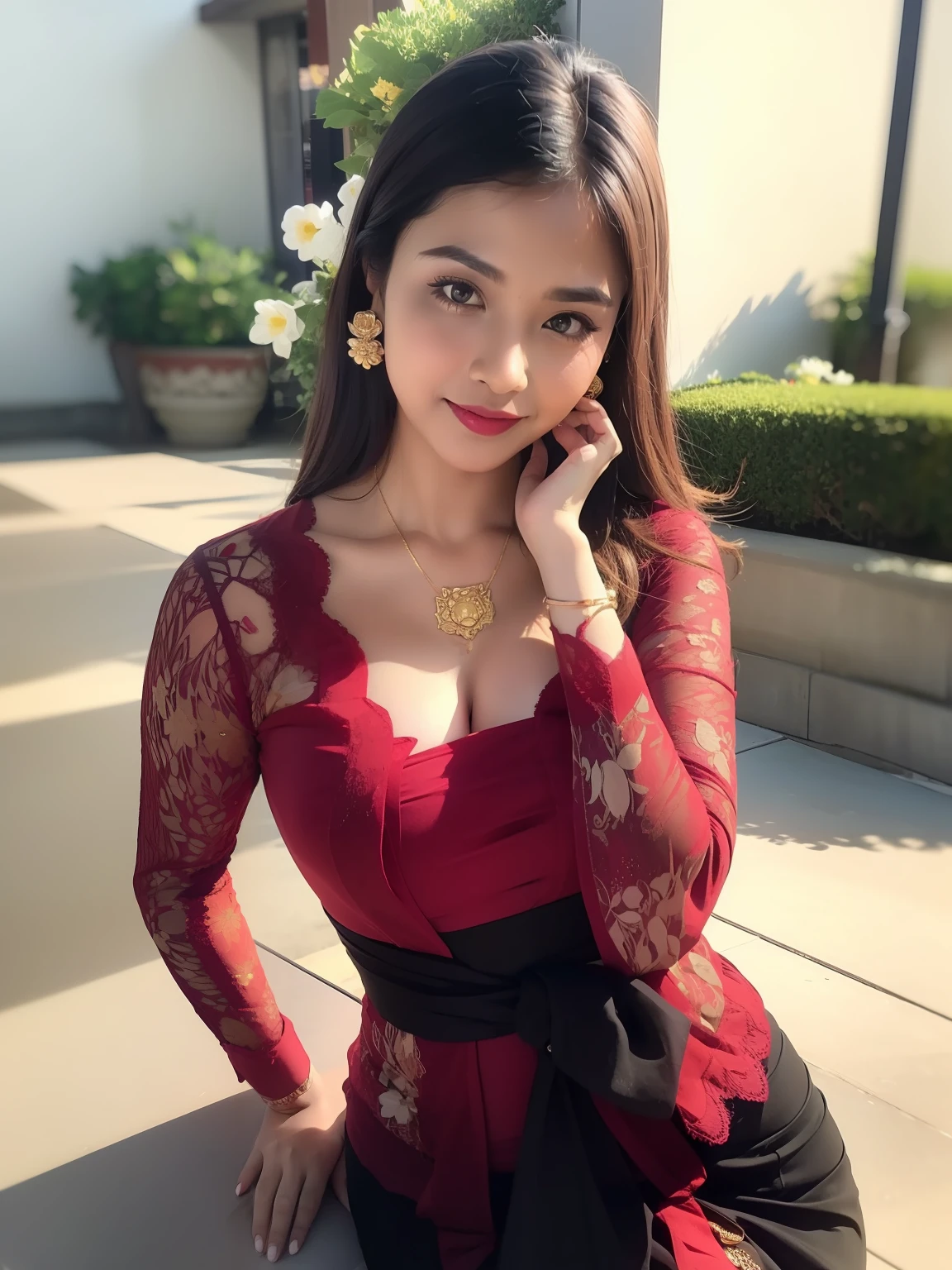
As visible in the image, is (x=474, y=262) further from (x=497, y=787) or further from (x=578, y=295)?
(x=497, y=787)

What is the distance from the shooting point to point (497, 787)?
1244 millimetres

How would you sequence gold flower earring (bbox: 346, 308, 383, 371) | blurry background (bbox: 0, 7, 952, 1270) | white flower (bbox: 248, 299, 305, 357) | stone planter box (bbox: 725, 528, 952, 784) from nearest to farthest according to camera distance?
gold flower earring (bbox: 346, 308, 383, 371), blurry background (bbox: 0, 7, 952, 1270), white flower (bbox: 248, 299, 305, 357), stone planter box (bbox: 725, 528, 952, 784)

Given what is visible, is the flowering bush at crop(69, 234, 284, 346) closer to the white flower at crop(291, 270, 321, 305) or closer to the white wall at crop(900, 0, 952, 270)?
the white wall at crop(900, 0, 952, 270)

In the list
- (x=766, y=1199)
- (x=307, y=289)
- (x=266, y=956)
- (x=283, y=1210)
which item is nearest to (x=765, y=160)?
(x=307, y=289)

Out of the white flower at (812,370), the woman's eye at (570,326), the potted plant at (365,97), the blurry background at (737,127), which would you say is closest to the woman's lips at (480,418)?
→ the woman's eye at (570,326)

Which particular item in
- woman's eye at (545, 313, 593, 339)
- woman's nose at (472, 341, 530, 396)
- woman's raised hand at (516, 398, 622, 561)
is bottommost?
woman's raised hand at (516, 398, 622, 561)

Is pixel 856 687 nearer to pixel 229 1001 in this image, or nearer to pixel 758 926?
pixel 758 926

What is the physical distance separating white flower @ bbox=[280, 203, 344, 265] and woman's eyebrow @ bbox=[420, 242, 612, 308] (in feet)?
3.31

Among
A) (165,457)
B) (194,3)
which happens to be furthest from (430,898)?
(194,3)

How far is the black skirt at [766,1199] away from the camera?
1273 mm

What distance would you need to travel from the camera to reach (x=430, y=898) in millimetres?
1234

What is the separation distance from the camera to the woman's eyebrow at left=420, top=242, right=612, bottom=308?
3.95 feet

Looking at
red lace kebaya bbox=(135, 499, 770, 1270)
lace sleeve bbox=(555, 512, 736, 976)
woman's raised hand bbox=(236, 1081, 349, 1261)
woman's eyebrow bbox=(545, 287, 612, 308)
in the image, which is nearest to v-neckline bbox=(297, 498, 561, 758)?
red lace kebaya bbox=(135, 499, 770, 1270)

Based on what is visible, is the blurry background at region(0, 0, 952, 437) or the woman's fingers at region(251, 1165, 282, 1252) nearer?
the woman's fingers at region(251, 1165, 282, 1252)
